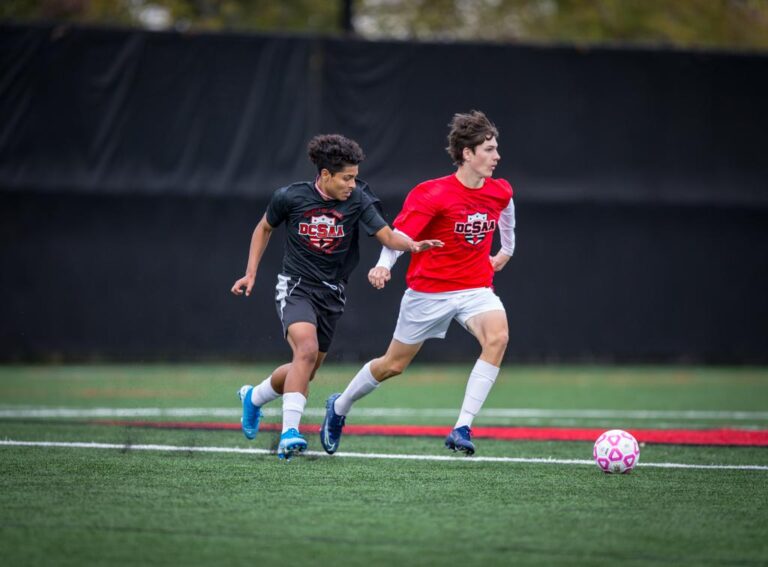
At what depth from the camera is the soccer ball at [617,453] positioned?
634 cm

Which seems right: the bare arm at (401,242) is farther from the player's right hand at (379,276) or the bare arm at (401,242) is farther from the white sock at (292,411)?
the white sock at (292,411)

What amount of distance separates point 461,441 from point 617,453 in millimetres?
952

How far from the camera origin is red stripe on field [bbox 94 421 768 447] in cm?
846

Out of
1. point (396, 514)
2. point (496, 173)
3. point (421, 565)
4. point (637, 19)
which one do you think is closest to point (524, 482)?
point (396, 514)

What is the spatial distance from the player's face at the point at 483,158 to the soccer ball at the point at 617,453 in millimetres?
1966

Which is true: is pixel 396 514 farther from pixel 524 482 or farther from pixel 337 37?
pixel 337 37

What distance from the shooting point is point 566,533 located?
4672 millimetres

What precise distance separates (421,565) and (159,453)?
10.8ft

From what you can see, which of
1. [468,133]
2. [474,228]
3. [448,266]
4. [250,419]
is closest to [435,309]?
[448,266]

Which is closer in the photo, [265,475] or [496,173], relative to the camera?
[265,475]

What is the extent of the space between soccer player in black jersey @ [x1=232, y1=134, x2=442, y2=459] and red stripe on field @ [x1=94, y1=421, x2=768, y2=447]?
1.28 metres

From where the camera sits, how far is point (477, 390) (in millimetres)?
7043

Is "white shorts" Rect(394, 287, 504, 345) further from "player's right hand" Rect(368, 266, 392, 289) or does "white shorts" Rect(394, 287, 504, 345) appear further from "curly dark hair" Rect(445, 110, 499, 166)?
"curly dark hair" Rect(445, 110, 499, 166)

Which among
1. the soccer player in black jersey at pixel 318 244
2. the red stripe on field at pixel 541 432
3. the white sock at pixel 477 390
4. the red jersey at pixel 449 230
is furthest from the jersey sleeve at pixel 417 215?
the red stripe on field at pixel 541 432
